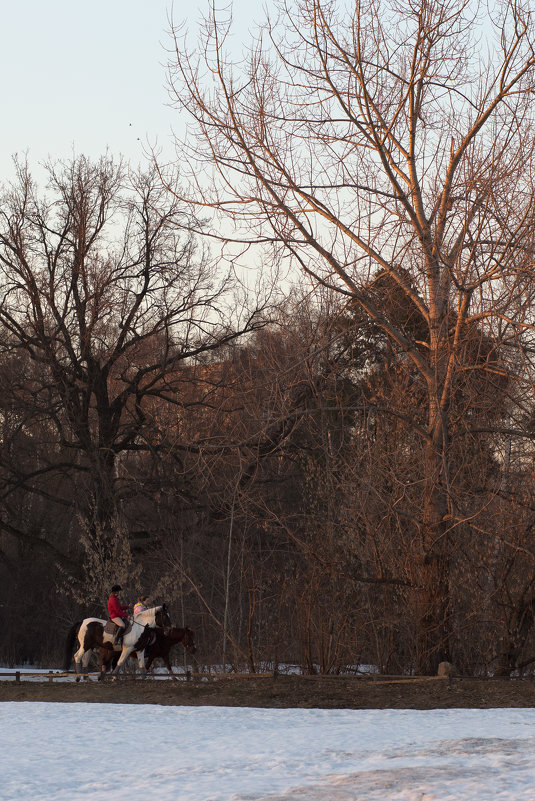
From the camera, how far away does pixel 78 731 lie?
41.8ft

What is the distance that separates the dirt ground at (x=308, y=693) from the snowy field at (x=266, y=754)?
0.69 metres

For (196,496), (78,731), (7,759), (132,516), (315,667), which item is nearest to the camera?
(7,759)

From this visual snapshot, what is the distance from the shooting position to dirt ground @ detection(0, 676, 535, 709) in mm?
14883

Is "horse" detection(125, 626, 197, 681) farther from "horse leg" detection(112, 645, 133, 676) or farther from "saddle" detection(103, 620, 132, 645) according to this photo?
"saddle" detection(103, 620, 132, 645)

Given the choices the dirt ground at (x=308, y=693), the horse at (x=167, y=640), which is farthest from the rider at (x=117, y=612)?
the dirt ground at (x=308, y=693)

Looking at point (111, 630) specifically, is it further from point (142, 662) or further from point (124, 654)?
point (142, 662)

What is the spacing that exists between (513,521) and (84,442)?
54.6 ft

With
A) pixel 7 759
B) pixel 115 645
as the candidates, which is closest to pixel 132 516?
pixel 115 645

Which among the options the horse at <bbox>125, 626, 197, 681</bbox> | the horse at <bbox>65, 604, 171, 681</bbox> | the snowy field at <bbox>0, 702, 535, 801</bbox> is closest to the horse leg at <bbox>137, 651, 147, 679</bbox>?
the horse at <bbox>65, 604, 171, 681</bbox>

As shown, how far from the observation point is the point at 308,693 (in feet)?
52.3

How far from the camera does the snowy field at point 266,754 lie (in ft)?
27.2

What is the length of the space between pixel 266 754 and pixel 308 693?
553cm

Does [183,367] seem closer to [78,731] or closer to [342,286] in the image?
[342,286]

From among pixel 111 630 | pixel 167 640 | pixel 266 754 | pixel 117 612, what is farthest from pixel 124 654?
pixel 266 754
